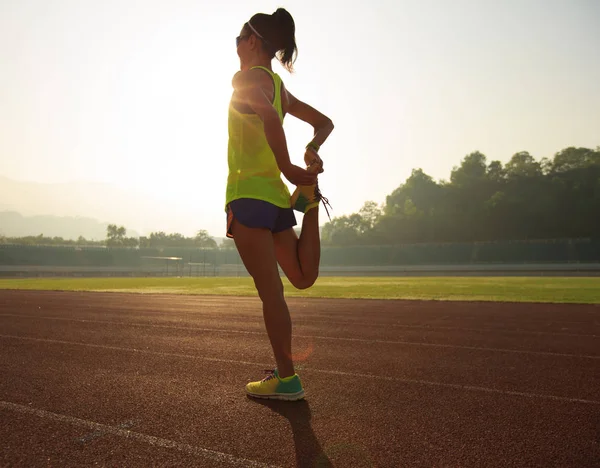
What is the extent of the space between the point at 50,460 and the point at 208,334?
4974 mm

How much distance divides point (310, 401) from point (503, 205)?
9011cm

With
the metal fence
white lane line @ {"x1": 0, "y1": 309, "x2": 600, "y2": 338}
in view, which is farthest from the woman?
the metal fence

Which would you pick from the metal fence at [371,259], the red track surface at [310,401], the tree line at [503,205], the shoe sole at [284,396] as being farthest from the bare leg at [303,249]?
the tree line at [503,205]

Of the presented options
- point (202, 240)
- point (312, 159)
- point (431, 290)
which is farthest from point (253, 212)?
point (202, 240)

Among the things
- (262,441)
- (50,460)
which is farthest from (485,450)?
(50,460)

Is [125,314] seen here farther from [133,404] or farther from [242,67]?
[242,67]

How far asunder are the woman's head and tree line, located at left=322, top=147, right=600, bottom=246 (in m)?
86.1

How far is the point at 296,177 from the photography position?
322cm

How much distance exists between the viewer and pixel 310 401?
3.61 m

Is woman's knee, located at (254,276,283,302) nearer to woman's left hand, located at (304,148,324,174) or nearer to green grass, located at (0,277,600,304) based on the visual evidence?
woman's left hand, located at (304,148,324,174)

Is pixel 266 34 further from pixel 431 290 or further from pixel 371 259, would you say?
pixel 371 259

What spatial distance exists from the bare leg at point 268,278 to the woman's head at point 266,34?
4.02 ft

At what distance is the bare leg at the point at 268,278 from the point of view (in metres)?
3.39

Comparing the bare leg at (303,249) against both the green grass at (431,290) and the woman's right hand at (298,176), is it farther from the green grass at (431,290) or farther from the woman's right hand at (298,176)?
the green grass at (431,290)
